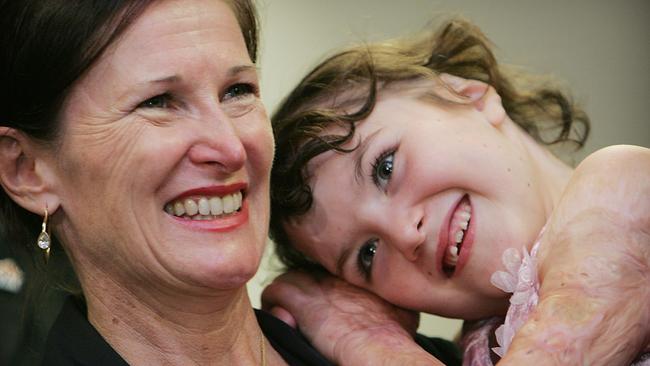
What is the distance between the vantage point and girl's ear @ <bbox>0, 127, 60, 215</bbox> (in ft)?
5.97

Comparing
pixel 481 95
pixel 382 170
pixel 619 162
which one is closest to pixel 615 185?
pixel 619 162

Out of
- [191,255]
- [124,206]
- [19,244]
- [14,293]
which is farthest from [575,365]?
[14,293]

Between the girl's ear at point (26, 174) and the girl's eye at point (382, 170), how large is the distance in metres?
0.70

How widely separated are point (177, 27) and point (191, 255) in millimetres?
395

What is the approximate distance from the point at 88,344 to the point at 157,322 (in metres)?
0.13

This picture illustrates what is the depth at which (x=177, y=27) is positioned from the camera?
69.6 inches

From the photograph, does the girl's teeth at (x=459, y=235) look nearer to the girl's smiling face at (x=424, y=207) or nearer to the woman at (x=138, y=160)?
the girl's smiling face at (x=424, y=207)

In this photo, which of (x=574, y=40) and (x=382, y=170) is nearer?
(x=382, y=170)

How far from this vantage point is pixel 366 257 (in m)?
2.29

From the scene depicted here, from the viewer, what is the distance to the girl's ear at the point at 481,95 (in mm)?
2369

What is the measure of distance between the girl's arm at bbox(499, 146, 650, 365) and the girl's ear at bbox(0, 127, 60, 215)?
2.79 ft

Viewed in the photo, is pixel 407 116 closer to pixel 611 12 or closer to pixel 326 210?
pixel 326 210

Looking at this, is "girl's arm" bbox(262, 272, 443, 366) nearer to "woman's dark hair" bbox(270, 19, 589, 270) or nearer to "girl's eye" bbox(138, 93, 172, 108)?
"woman's dark hair" bbox(270, 19, 589, 270)

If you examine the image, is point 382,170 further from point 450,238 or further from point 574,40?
point 574,40
